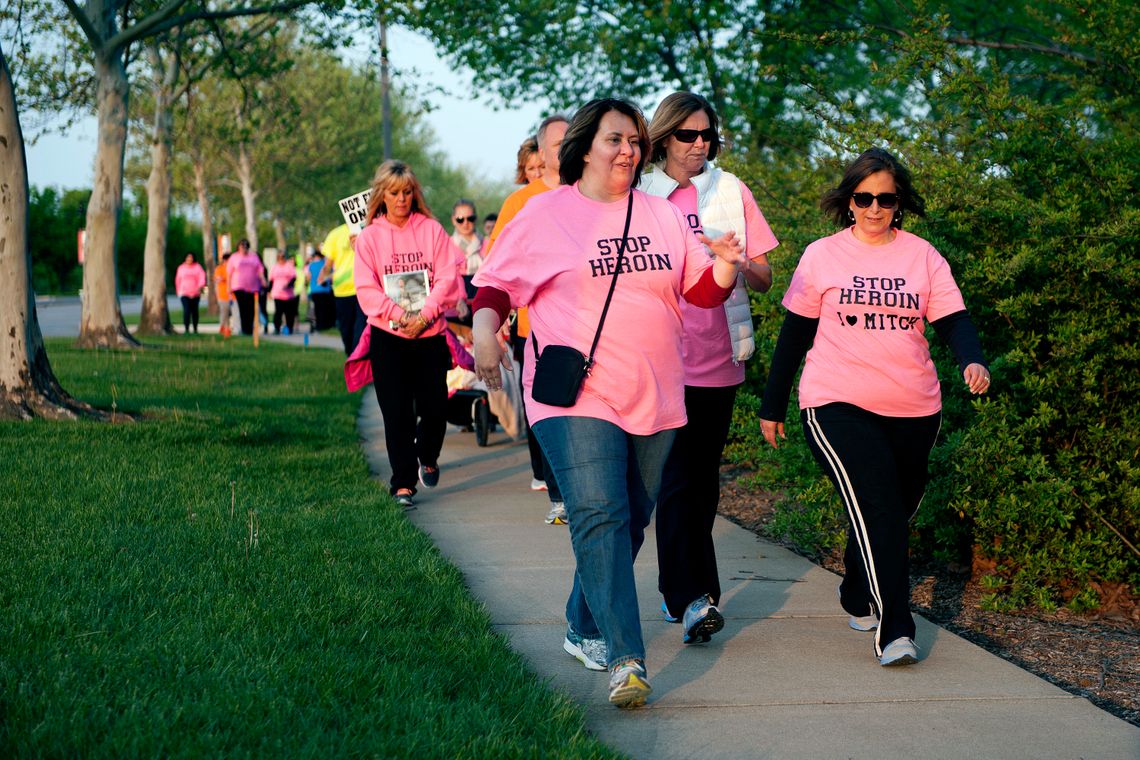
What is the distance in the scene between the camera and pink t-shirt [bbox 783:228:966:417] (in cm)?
477

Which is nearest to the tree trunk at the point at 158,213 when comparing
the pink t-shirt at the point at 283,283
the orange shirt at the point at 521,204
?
the pink t-shirt at the point at 283,283

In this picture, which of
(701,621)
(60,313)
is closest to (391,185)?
(701,621)

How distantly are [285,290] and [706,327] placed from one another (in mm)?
25756

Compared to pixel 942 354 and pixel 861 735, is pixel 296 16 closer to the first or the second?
pixel 942 354

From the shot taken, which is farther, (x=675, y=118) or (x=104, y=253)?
(x=104, y=253)

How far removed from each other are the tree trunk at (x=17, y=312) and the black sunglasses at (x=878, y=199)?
7.35 meters

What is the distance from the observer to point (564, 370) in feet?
13.9

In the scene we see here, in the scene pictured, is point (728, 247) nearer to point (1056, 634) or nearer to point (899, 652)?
point (899, 652)

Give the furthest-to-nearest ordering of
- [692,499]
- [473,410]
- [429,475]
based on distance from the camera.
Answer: [473,410] → [429,475] → [692,499]

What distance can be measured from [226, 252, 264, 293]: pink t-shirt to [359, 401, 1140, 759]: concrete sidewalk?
2106 centimetres

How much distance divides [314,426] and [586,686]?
7.09 metres

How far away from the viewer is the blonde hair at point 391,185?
26.2ft

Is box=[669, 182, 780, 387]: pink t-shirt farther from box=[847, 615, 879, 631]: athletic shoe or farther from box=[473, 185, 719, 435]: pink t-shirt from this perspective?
box=[847, 615, 879, 631]: athletic shoe

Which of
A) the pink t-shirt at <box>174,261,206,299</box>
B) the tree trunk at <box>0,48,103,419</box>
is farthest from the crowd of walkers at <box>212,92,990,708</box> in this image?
the pink t-shirt at <box>174,261,206,299</box>
